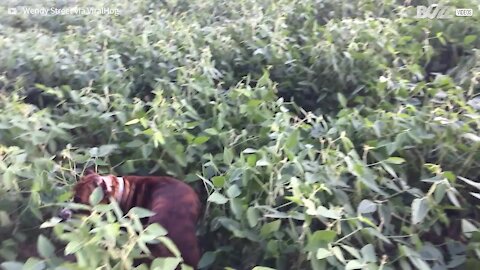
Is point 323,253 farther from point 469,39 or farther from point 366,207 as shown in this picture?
point 469,39

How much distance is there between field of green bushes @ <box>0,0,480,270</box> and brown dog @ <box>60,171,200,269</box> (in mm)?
39

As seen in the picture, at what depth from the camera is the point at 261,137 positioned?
153 centimetres

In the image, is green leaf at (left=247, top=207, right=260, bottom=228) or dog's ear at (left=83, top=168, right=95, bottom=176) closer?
green leaf at (left=247, top=207, right=260, bottom=228)

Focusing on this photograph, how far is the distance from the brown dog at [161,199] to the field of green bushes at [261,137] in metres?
0.04

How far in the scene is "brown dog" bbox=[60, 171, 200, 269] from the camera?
4.15ft

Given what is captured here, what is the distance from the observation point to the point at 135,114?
1606 millimetres

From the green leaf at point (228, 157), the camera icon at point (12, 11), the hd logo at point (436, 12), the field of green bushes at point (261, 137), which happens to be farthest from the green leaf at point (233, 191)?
the camera icon at point (12, 11)

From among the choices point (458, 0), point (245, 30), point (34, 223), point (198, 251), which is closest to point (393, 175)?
point (198, 251)

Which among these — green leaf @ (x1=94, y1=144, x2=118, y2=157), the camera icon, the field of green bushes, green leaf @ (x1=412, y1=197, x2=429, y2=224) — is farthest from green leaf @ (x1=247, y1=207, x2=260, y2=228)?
the camera icon

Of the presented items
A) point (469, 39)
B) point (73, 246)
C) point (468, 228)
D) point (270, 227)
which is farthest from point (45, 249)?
point (469, 39)

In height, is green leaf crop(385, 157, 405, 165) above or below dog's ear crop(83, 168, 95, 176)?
above

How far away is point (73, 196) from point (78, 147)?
0.31m

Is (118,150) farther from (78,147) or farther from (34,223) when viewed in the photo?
(34,223)

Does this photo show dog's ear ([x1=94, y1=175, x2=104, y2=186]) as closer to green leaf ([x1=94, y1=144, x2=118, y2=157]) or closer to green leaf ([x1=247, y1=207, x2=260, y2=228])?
green leaf ([x1=94, y1=144, x2=118, y2=157])
